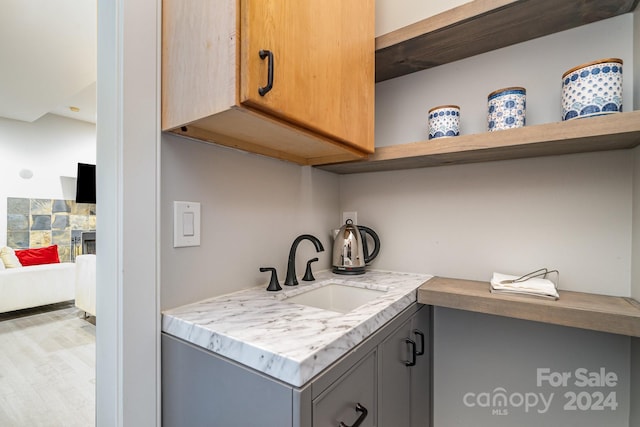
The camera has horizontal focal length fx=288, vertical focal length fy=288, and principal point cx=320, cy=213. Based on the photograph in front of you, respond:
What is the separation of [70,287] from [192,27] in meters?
4.26

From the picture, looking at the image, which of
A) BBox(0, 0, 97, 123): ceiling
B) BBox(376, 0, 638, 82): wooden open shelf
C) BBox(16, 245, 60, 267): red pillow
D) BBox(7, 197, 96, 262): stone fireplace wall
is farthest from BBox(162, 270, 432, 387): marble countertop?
Answer: BBox(7, 197, 96, 262): stone fireplace wall

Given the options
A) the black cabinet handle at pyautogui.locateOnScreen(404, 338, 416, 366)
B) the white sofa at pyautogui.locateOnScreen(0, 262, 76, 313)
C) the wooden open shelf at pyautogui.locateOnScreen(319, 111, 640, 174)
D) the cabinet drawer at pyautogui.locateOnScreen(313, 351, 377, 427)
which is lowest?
the white sofa at pyautogui.locateOnScreen(0, 262, 76, 313)

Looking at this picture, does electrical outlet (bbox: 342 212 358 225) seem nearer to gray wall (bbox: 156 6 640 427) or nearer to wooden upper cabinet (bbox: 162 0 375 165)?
gray wall (bbox: 156 6 640 427)

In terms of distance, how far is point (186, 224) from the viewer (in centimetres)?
84

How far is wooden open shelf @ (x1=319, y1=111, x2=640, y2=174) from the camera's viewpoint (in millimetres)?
798

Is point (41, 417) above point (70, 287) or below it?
below

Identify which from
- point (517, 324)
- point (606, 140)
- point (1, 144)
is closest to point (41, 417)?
point (517, 324)

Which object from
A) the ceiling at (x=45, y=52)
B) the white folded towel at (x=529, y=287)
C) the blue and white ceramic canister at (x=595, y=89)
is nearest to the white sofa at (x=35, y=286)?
the ceiling at (x=45, y=52)

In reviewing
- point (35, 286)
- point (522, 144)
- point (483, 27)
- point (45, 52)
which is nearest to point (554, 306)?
point (522, 144)

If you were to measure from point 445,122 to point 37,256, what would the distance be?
5.10m

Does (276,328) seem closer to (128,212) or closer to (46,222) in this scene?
(128,212)

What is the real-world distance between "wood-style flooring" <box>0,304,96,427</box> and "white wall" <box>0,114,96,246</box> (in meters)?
2.11

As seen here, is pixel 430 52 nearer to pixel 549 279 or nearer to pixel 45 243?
pixel 549 279

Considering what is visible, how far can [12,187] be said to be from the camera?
13.9 ft
